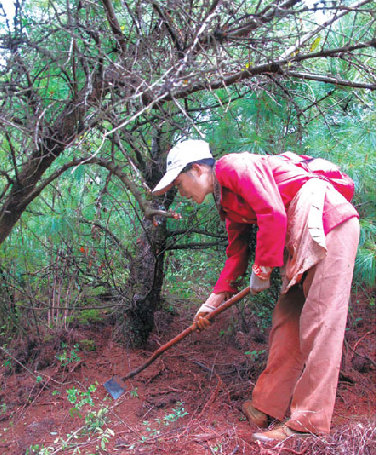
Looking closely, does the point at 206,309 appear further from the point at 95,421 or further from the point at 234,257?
the point at 95,421

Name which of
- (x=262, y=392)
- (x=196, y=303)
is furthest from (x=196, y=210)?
(x=262, y=392)

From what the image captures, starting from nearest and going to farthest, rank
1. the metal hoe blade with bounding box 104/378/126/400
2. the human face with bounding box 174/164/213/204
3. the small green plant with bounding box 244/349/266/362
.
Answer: the human face with bounding box 174/164/213/204, the metal hoe blade with bounding box 104/378/126/400, the small green plant with bounding box 244/349/266/362

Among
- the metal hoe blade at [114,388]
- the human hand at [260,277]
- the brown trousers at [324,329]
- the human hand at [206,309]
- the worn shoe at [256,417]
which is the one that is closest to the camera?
the brown trousers at [324,329]

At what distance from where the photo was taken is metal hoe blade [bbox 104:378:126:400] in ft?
10.5

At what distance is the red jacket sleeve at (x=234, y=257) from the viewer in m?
2.90

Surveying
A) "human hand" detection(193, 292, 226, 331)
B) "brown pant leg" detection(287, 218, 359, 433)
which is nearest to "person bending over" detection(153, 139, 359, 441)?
"brown pant leg" detection(287, 218, 359, 433)

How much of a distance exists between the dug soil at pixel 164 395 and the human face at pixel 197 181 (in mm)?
1296

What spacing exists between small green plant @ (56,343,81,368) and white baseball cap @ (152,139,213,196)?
167 centimetres

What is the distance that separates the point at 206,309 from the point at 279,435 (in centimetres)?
86

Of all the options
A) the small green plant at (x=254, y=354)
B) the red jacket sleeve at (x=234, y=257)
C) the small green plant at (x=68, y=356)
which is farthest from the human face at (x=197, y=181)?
the small green plant at (x=68, y=356)

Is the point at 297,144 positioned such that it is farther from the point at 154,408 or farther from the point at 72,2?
the point at 154,408

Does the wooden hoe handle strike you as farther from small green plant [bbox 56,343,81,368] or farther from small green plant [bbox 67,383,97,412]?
small green plant [bbox 56,343,81,368]

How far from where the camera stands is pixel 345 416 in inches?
108

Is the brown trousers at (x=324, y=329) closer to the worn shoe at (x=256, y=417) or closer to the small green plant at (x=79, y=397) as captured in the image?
the worn shoe at (x=256, y=417)
